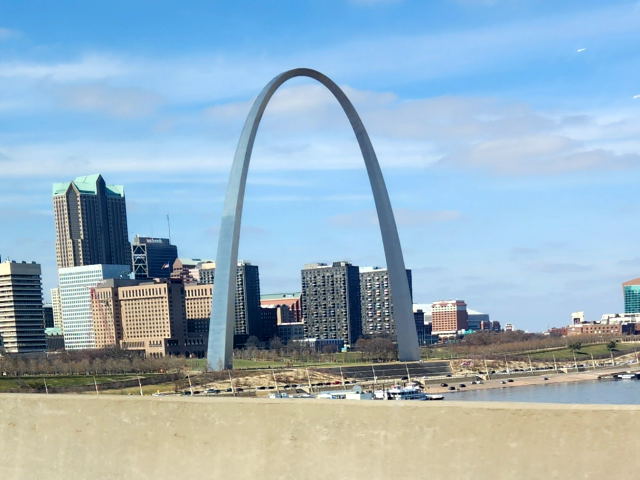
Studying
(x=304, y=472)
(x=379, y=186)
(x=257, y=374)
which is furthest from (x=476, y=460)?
(x=257, y=374)

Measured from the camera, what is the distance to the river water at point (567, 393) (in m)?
50.2

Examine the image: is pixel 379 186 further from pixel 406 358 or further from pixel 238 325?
pixel 238 325

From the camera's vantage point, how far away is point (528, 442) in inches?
337

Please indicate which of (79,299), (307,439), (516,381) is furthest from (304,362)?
(79,299)

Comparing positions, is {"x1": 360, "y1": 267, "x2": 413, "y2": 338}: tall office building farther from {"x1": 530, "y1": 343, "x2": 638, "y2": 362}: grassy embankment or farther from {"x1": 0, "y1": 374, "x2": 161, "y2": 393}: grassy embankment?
{"x1": 0, "y1": 374, "x2": 161, "y2": 393}: grassy embankment

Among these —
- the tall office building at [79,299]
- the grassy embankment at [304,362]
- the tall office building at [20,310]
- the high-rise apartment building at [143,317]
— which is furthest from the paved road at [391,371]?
the tall office building at [79,299]

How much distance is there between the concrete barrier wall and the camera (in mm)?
8445

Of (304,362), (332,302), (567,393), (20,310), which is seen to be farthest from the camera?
(332,302)

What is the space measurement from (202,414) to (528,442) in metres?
3.45

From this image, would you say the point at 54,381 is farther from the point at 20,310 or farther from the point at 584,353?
the point at 20,310

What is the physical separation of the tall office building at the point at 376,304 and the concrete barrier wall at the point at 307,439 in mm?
174001

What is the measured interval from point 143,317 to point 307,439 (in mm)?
138127

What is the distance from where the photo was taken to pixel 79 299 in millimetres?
172750

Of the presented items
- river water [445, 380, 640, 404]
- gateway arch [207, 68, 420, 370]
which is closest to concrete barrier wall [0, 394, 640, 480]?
river water [445, 380, 640, 404]
